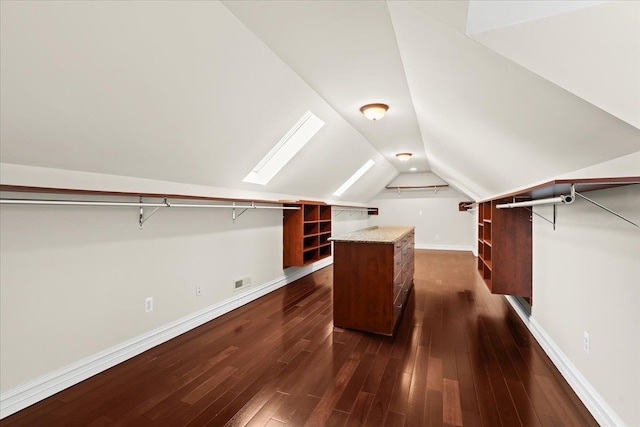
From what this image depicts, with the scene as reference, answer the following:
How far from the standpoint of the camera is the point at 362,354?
2.50 metres

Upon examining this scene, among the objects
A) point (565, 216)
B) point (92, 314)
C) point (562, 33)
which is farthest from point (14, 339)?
point (565, 216)

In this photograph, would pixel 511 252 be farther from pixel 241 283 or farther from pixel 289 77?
pixel 241 283

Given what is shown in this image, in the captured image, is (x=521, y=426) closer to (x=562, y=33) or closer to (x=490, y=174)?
(x=562, y=33)

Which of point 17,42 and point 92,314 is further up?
point 17,42

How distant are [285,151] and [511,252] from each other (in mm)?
2923

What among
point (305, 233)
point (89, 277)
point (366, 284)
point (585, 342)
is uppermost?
point (305, 233)

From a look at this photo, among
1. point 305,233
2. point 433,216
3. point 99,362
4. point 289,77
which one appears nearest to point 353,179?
point 305,233

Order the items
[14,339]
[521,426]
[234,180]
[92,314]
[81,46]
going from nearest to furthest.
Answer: [81,46] < [521,426] < [14,339] < [92,314] < [234,180]

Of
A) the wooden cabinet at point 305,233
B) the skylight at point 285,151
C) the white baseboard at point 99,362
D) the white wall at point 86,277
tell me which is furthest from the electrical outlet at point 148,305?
the wooden cabinet at point 305,233

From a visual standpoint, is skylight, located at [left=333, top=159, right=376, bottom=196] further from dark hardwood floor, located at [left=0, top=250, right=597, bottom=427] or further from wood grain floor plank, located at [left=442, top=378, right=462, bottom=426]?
wood grain floor plank, located at [left=442, top=378, right=462, bottom=426]

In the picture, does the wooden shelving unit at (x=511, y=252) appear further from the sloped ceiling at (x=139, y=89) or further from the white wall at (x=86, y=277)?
the white wall at (x=86, y=277)

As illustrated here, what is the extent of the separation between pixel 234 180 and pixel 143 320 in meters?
1.71

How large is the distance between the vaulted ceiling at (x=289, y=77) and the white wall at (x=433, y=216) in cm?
575

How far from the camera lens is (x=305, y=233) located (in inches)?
200
